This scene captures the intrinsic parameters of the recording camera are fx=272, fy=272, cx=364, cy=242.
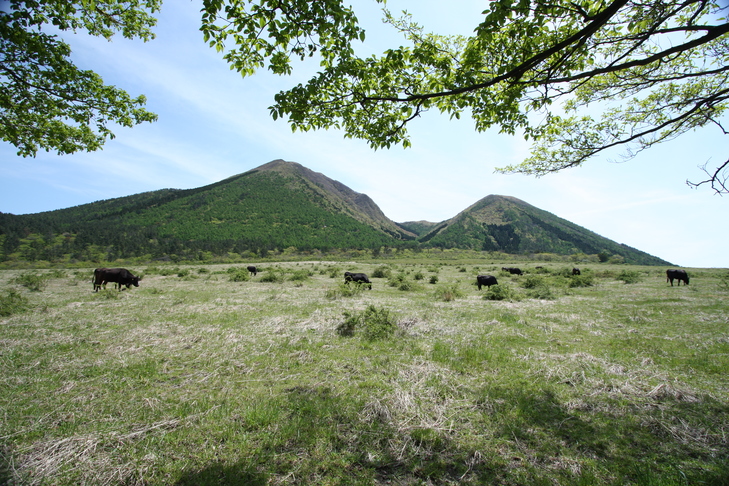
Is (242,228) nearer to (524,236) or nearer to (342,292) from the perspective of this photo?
(342,292)

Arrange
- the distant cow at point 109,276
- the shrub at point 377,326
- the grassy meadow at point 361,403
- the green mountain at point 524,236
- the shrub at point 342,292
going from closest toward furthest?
1. the grassy meadow at point 361,403
2. the shrub at point 377,326
3. the shrub at point 342,292
4. the distant cow at point 109,276
5. the green mountain at point 524,236

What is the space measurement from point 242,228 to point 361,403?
127 meters

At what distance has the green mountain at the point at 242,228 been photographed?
265ft

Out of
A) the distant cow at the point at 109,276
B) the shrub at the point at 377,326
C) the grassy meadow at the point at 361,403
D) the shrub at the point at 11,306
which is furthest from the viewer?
the distant cow at the point at 109,276

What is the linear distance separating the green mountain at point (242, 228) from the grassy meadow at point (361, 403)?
8443cm

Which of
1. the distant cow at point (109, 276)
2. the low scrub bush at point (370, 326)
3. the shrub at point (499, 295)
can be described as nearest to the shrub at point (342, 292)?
the low scrub bush at point (370, 326)

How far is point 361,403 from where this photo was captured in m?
4.59

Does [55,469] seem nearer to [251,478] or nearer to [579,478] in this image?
[251,478]

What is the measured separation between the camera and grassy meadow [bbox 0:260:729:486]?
3221mm

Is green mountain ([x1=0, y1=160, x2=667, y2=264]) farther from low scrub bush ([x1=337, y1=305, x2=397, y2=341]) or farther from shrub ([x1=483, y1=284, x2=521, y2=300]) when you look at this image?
low scrub bush ([x1=337, y1=305, x2=397, y2=341])

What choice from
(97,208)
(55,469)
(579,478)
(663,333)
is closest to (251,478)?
(55,469)

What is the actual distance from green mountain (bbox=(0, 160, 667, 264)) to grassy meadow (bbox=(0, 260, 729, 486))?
84.4 meters

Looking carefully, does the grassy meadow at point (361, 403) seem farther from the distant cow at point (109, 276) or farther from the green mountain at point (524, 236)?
the green mountain at point (524, 236)

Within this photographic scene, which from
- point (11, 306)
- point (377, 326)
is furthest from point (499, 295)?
point (11, 306)
